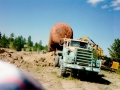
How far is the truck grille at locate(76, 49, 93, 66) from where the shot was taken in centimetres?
1153

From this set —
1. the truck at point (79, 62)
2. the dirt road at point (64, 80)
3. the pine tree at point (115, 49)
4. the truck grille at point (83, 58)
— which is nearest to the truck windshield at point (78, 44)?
the truck at point (79, 62)

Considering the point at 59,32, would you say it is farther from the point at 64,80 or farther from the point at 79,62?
the point at 64,80

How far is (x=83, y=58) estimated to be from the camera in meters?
11.6

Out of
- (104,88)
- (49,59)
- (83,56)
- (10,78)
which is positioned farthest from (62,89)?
(49,59)

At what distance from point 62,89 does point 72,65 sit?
9.67 ft

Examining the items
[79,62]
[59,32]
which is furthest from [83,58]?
[59,32]

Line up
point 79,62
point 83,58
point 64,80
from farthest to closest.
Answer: point 83,58 → point 79,62 → point 64,80

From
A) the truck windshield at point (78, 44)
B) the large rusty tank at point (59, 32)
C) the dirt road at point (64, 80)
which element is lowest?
the dirt road at point (64, 80)

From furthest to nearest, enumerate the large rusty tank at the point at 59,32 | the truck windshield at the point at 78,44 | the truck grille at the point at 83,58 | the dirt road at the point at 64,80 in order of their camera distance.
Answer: the large rusty tank at the point at 59,32 < the truck windshield at the point at 78,44 < the truck grille at the point at 83,58 < the dirt road at the point at 64,80

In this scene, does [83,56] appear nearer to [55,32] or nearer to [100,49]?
[55,32]

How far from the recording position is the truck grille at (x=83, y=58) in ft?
37.8

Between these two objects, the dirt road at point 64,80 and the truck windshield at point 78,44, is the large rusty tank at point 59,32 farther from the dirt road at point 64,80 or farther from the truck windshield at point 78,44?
the truck windshield at point 78,44

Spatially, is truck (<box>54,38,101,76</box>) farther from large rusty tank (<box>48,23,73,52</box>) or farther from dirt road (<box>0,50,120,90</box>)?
large rusty tank (<box>48,23,73,52</box>)

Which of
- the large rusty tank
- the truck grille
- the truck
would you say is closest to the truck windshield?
the truck
